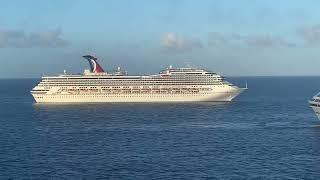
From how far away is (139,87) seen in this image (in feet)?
520

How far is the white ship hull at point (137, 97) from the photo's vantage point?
511 feet

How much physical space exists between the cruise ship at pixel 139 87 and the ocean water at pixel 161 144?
25.2 metres

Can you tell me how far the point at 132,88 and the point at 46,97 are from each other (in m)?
24.1

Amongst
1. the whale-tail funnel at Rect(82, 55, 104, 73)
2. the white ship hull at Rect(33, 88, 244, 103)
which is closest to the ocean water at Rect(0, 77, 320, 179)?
the white ship hull at Rect(33, 88, 244, 103)

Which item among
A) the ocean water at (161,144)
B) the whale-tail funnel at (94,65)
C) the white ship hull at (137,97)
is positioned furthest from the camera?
the whale-tail funnel at (94,65)

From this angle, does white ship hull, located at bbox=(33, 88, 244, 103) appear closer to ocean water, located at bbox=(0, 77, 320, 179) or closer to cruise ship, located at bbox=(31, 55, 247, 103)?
cruise ship, located at bbox=(31, 55, 247, 103)

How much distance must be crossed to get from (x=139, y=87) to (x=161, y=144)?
79.6 meters

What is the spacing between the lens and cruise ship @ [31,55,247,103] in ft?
512

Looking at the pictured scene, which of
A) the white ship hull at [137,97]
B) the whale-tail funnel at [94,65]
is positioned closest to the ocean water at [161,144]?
the white ship hull at [137,97]

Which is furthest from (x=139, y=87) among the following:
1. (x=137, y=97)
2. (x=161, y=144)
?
(x=161, y=144)

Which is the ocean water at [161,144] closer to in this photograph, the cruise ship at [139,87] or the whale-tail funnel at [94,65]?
the cruise ship at [139,87]

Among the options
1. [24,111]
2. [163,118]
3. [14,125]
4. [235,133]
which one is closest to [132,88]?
[24,111]

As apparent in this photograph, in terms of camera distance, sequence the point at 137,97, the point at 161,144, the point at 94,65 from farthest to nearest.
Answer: the point at 94,65 < the point at 137,97 < the point at 161,144

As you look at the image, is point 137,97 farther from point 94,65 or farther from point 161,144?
point 161,144
